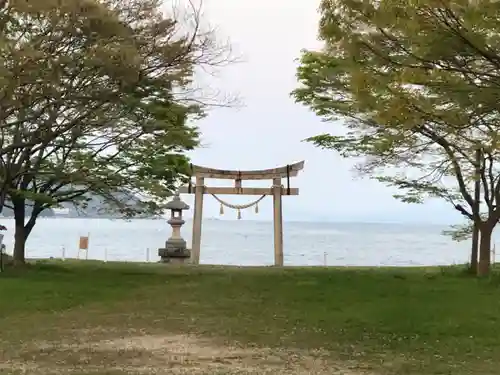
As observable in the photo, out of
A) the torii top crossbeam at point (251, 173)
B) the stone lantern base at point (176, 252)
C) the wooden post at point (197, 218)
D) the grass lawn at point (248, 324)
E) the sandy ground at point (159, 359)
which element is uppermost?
the torii top crossbeam at point (251, 173)

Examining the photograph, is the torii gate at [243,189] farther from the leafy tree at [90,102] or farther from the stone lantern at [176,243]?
the leafy tree at [90,102]

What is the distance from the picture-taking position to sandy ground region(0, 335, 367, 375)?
497 centimetres

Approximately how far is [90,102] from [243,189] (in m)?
8.29

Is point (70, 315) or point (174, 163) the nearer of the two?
point (70, 315)

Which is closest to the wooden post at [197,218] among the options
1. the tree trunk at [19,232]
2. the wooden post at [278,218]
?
the wooden post at [278,218]

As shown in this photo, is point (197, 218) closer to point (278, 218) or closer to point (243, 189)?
point (243, 189)

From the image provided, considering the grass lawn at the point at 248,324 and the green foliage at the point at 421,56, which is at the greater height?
the green foliage at the point at 421,56

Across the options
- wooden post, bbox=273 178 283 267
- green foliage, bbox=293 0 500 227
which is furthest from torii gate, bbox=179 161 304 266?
green foliage, bbox=293 0 500 227

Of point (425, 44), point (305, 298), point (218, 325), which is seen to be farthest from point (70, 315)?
point (425, 44)

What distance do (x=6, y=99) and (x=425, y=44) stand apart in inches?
193

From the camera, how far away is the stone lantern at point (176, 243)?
1700 centimetres

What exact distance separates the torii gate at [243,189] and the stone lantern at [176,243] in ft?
1.41

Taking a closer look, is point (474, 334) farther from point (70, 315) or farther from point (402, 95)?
point (70, 315)

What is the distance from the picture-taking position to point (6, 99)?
7.78m
